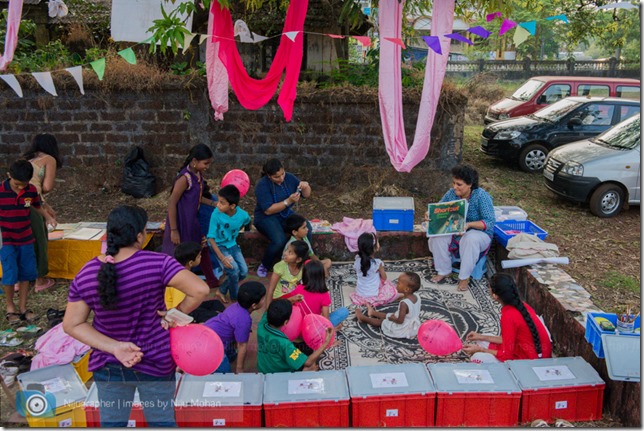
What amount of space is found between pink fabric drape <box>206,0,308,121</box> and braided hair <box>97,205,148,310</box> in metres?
3.69

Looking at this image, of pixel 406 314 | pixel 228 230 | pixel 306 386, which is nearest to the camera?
pixel 306 386

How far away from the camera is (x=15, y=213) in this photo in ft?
16.6

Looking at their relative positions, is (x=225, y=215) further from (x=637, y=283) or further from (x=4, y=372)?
(x=637, y=283)

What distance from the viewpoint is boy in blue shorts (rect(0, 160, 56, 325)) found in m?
5.02

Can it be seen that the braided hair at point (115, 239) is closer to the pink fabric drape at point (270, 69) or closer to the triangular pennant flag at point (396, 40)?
the triangular pennant flag at point (396, 40)

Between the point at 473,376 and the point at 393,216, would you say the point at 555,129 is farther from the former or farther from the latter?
the point at 473,376

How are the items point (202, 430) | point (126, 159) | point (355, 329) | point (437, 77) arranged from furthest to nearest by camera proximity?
point (126, 159) < point (437, 77) < point (355, 329) < point (202, 430)

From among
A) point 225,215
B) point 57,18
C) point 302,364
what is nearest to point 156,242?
point 225,215

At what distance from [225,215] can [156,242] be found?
145 centimetres

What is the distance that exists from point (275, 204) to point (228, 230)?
68cm

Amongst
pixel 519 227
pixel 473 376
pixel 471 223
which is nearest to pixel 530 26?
pixel 471 223

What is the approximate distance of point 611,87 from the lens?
1176 cm

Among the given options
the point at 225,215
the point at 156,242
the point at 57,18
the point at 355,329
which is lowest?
the point at 355,329

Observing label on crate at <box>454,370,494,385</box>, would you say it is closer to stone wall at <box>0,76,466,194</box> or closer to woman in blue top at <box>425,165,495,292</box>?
woman in blue top at <box>425,165,495,292</box>
